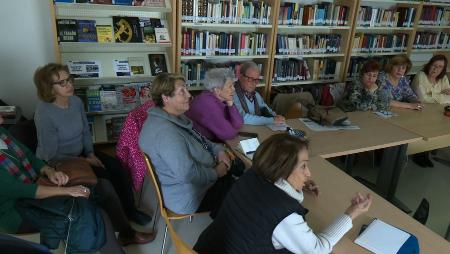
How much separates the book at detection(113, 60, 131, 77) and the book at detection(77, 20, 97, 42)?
35 cm

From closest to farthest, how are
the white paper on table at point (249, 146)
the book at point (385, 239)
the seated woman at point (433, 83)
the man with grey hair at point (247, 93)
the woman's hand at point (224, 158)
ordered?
the book at point (385, 239) → the white paper on table at point (249, 146) → the woman's hand at point (224, 158) → the man with grey hair at point (247, 93) → the seated woman at point (433, 83)

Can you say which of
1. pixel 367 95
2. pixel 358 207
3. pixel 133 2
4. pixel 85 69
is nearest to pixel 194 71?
pixel 133 2

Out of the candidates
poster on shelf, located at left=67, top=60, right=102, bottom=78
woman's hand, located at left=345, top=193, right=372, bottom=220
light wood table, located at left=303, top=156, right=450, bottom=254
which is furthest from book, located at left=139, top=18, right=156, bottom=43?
woman's hand, located at left=345, top=193, right=372, bottom=220

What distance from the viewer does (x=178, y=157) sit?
1.90m

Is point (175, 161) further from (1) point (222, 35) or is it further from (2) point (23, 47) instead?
(2) point (23, 47)

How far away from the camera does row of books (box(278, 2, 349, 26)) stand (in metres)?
3.84

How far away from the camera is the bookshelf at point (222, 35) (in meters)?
3.42

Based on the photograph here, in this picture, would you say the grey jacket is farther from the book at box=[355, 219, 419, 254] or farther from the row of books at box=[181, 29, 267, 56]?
the row of books at box=[181, 29, 267, 56]

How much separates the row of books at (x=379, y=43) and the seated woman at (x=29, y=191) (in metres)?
3.69

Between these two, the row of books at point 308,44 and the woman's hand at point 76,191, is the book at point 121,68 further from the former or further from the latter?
the woman's hand at point 76,191

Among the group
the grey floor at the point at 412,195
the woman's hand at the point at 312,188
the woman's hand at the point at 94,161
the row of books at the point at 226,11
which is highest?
the row of books at the point at 226,11

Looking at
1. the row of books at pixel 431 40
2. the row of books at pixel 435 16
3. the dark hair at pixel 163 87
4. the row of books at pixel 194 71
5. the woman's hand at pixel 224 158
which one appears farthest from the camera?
the row of books at pixel 431 40

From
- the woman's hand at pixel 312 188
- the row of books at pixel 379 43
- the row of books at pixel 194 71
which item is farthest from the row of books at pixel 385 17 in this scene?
the woman's hand at pixel 312 188

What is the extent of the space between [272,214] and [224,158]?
111 cm
